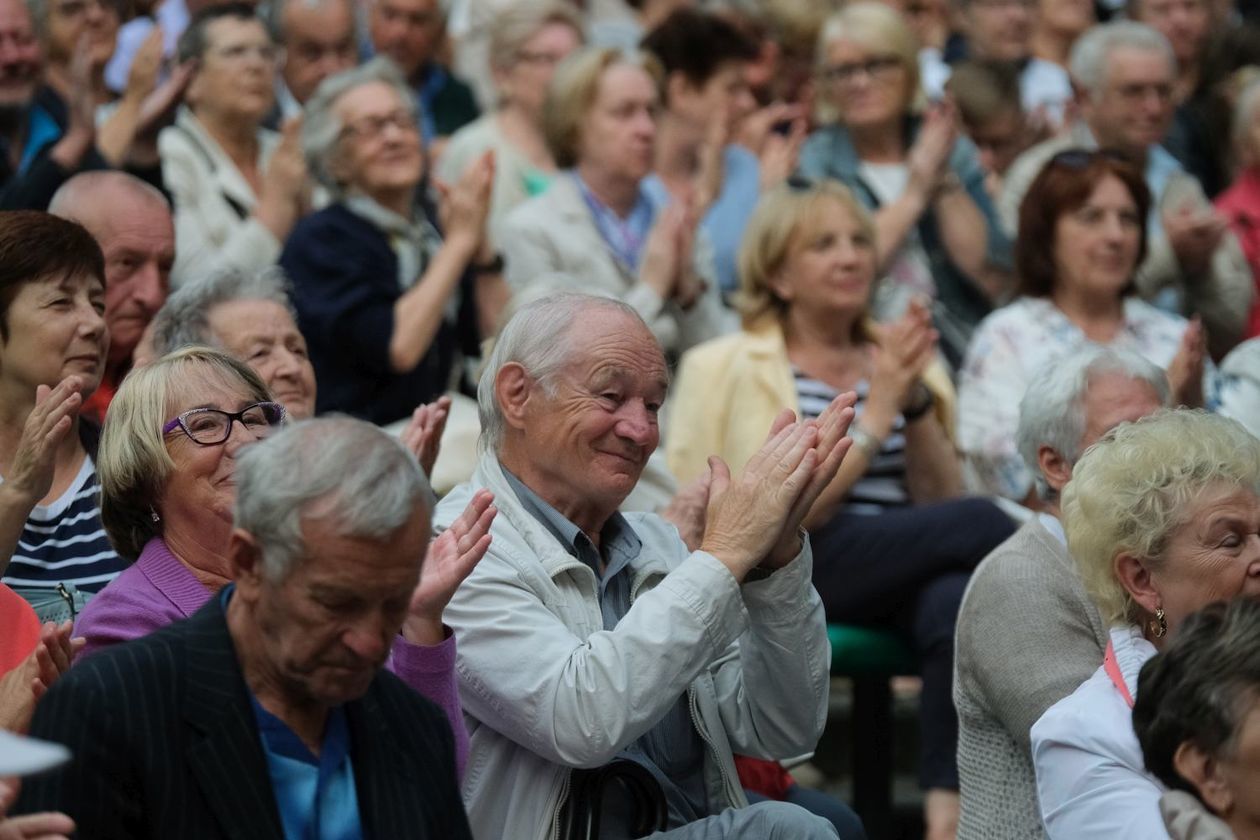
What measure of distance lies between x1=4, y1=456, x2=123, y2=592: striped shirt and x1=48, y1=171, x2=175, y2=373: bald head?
1.00 meters

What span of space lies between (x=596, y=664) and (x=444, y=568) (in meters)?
0.39

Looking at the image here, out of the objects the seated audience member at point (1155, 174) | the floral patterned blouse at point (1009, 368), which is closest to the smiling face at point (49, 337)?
the floral patterned blouse at point (1009, 368)

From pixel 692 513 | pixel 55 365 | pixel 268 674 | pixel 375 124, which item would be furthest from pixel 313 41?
pixel 268 674

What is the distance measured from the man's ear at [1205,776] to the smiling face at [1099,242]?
127 inches

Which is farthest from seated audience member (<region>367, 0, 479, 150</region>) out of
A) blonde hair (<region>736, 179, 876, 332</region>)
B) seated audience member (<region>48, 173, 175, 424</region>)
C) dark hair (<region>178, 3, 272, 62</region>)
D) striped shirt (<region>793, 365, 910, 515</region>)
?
seated audience member (<region>48, 173, 175, 424</region>)

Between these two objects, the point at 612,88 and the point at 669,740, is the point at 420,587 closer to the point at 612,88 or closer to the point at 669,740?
the point at 669,740

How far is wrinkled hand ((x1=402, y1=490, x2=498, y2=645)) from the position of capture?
335 cm

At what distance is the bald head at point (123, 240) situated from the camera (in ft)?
17.3

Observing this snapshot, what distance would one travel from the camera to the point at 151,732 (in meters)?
2.85

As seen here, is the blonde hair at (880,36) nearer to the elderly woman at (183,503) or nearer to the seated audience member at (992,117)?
the seated audience member at (992,117)

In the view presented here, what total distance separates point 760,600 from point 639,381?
49 centimetres

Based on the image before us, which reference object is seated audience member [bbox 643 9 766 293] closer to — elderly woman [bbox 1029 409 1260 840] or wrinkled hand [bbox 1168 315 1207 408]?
wrinkled hand [bbox 1168 315 1207 408]

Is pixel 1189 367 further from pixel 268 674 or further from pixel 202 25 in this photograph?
pixel 202 25

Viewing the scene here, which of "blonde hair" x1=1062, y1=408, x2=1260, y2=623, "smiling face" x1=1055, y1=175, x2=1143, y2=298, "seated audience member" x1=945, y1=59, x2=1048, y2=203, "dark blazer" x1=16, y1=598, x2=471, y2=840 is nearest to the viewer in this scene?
"dark blazer" x1=16, y1=598, x2=471, y2=840
